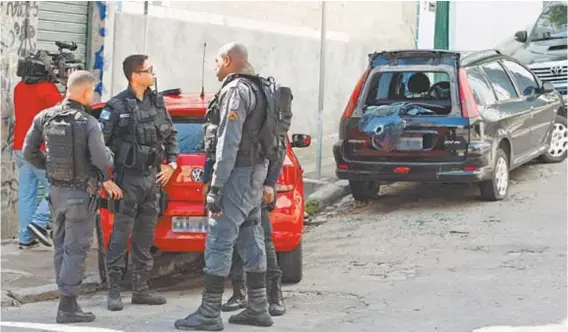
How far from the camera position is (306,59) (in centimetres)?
1608

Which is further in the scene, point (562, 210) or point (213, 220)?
point (562, 210)

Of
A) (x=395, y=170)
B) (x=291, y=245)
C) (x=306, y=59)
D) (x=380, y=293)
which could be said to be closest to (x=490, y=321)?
(x=380, y=293)

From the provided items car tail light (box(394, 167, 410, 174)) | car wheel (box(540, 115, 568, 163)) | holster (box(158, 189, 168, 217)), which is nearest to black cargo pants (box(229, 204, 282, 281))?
holster (box(158, 189, 168, 217))

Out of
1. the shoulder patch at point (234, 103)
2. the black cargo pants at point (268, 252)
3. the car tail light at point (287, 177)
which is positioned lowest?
the black cargo pants at point (268, 252)

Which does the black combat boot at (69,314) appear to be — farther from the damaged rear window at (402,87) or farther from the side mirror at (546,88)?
the side mirror at (546,88)

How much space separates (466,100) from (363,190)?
5.68 ft

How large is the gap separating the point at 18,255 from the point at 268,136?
12.1ft

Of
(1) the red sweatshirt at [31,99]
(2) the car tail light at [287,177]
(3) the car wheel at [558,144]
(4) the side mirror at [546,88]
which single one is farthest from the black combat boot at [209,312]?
(3) the car wheel at [558,144]

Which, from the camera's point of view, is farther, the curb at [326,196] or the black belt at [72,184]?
the curb at [326,196]

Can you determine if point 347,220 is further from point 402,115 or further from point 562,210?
point 562,210

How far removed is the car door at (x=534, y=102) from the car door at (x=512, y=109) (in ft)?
0.48

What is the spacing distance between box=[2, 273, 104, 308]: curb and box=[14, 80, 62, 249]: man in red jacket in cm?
141

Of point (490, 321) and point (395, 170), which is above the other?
point (395, 170)

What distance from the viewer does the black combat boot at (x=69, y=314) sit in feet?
22.7
